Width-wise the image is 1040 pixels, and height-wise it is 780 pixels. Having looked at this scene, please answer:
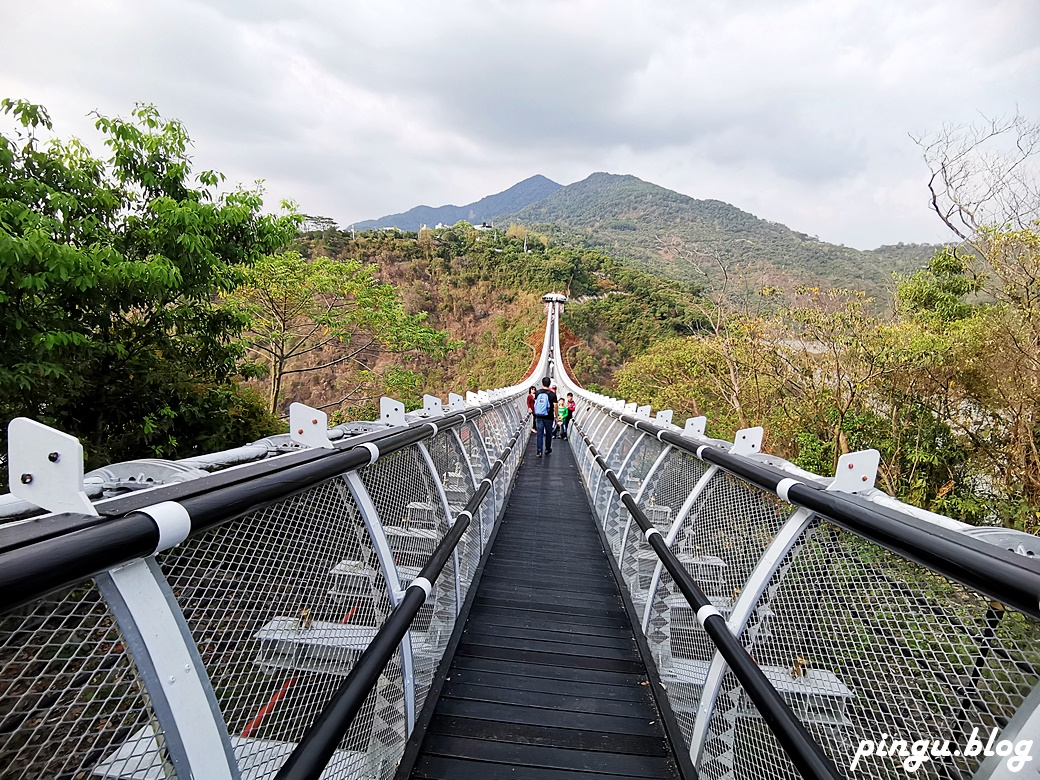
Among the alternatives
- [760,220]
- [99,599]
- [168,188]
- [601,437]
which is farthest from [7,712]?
[760,220]

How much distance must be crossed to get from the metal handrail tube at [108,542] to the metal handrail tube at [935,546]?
116 cm

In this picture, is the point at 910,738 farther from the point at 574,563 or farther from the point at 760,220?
the point at 760,220

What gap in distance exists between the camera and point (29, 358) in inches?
146

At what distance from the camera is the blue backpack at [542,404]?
7652 mm

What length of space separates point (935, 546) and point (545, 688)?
72.0 inches

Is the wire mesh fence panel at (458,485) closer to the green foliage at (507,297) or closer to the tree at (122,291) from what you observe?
the tree at (122,291)

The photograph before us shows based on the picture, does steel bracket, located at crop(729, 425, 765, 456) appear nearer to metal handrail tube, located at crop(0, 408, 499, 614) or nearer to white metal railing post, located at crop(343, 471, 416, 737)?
white metal railing post, located at crop(343, 471, 416, 737)

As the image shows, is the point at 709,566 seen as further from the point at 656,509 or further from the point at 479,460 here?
the point at 479,460

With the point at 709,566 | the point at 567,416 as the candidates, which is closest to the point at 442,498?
the point at 709,566

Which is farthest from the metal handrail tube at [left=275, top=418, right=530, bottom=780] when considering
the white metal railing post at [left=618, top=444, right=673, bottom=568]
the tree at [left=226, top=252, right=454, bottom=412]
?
the tree at [left=226, top=252, right=454, bottom=412]

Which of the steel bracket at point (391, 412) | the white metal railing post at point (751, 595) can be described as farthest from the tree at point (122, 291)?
the white metal railing post at point (751, 595)

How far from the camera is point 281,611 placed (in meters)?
1.17

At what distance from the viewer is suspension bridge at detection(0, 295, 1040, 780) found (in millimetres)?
705

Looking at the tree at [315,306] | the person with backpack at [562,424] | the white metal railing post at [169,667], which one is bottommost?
the person with backpack at [562,424]
